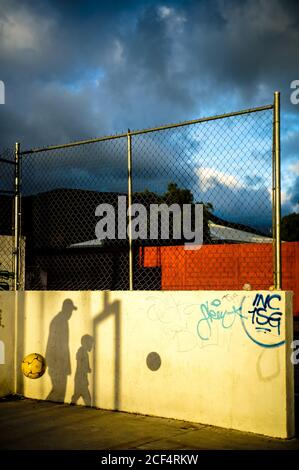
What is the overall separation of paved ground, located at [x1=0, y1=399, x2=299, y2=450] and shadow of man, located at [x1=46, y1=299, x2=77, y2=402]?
1.87 feet

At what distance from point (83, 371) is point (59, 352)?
48cm

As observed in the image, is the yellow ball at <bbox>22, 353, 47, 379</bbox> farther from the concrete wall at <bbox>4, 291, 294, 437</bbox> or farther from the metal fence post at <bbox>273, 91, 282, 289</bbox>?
the metal fence post at <bbox>273, 91, 282, 289</bbox>

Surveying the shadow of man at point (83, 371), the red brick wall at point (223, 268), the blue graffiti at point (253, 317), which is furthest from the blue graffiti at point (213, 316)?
the red brick wall at point (223, 268)

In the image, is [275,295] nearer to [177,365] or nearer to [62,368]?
[177,365]

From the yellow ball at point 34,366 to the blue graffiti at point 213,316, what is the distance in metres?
2.51

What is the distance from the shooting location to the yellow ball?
758 cm

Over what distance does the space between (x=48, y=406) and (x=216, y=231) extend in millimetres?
6006

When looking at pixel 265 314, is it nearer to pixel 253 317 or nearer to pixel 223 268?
pixel 253 317

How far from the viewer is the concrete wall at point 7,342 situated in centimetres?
787

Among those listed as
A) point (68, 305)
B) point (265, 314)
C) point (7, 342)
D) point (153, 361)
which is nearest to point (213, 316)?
point (265, 314)

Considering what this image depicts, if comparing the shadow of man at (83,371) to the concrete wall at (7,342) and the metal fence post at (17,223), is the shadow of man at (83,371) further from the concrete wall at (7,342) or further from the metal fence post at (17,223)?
the metal fence post at (17,223)

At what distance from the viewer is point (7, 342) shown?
796cm

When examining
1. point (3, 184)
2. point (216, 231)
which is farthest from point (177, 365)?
point (216, 231)

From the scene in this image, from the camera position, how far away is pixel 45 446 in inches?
209
